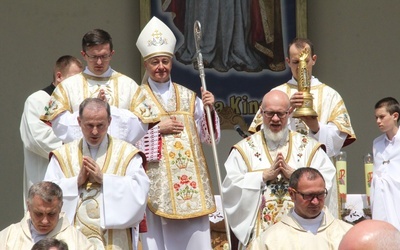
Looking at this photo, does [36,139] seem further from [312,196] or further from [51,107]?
[312,196]

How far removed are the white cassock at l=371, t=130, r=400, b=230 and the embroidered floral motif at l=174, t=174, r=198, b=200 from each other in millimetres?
1532

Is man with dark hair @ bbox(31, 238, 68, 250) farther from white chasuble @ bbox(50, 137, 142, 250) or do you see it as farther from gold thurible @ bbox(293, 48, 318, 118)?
gold thurible @ bbox(293, 48, 318, 118)

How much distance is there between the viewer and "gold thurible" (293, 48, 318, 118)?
9.19 metres

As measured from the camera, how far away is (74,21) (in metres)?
12.4

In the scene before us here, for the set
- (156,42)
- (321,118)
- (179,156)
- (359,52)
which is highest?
(359,52)

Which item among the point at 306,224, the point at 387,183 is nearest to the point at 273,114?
the point at 306,224

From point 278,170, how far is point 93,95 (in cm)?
151

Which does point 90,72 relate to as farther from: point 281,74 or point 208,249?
point 281,74

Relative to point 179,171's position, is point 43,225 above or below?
below

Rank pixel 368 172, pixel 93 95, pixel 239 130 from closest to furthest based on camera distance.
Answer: pixel 93 95
pixel 368 172
pixel 239 130

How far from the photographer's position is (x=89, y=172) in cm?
825

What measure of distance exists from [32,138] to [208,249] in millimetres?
1616

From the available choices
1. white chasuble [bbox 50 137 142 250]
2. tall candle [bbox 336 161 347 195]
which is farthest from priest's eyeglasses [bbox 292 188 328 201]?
tall candle [bbox 336 161 347 195]

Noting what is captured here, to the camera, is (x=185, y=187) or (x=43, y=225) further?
(x=185, y=187)
